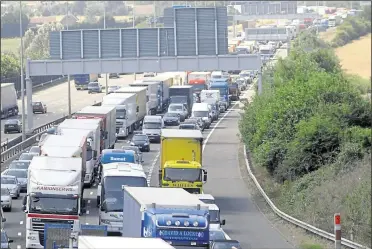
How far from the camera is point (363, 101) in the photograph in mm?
47781

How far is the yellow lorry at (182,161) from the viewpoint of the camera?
125 ft

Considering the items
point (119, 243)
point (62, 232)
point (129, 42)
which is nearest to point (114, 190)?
point (62, 232)

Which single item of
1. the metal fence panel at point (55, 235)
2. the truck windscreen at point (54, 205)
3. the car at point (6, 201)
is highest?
the truck windscreen at point (54, 205)

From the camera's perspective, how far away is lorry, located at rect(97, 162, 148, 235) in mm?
33062

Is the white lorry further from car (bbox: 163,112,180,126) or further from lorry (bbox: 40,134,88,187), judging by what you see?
car (bbox: 163,112,180,126)

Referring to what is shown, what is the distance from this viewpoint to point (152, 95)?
8181 centimetres

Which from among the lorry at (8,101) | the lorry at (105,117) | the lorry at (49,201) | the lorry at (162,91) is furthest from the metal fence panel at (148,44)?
the lorry at (49,201)

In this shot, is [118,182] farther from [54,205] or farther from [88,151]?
[88,151]

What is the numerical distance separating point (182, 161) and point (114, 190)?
4783 millimetres

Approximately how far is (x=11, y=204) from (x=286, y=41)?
109651 millimetres

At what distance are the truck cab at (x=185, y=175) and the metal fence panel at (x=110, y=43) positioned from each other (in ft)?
112

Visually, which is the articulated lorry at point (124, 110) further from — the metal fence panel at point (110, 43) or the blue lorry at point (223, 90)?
the blue lorry at point (223, 90)

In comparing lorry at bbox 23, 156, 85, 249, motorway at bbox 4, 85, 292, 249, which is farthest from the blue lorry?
lorry at bbox 23, 156, 85, 249

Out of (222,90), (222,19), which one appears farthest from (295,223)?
(222,90)
